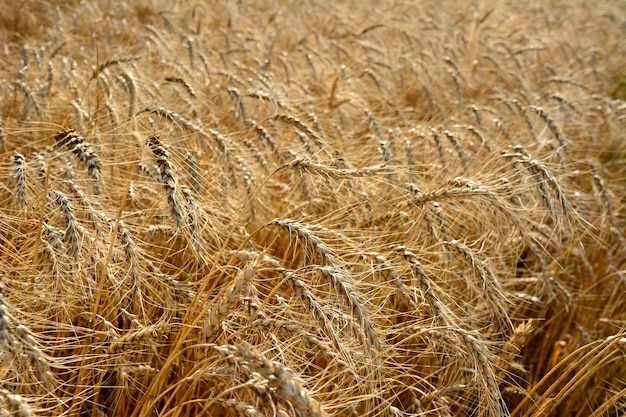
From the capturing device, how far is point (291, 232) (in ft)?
5.35

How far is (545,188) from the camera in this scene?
2.09m

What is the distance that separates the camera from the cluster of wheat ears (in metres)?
1.52

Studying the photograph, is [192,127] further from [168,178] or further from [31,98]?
[31,98]

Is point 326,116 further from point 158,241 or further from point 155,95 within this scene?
point 158,241

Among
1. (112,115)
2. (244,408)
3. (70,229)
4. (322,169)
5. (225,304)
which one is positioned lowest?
(244,408)

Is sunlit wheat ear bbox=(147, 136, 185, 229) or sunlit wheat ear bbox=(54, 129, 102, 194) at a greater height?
sunlit wheat ear bbox=(54, 129, 102, 194)

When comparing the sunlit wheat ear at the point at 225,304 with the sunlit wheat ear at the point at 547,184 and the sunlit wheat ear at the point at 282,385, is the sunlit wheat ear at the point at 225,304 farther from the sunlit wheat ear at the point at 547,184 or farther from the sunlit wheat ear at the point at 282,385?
the sunlit wheat ear at the point at 547,184

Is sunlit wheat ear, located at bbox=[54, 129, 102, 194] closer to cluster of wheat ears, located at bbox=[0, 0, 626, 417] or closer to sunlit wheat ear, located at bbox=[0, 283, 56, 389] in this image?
cluster of wheat ears, located at bbox=[0, 0, 626, 417]

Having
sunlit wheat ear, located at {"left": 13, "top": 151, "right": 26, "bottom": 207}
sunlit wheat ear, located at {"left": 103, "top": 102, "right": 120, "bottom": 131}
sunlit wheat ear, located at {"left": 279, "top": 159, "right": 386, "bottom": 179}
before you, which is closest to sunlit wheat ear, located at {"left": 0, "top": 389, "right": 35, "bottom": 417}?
sunlit wheat ear, located at {"left": 13, "top": 151, "right": 26, "bottom": 207}

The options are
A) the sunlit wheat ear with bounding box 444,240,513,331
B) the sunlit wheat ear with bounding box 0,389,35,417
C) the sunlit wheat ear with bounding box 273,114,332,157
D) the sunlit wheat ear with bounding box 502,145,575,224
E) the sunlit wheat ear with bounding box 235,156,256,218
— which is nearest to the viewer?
the sunlit wheat ear with bounding box 0,389,35,417

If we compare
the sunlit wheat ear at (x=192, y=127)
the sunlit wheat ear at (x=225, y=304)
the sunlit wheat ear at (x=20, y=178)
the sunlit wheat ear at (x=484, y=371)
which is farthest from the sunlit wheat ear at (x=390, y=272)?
the sunlit wheat ear at (x=20, y=178)

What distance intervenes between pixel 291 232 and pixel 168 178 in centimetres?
37

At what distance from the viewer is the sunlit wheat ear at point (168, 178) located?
1.53 meters

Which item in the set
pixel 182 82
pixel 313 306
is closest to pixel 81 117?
pixel 182 82
